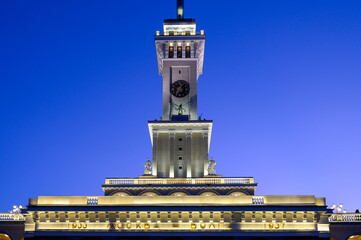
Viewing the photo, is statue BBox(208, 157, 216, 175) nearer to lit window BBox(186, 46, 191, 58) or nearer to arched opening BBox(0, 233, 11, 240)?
lit window BBox(186, 46, 191, 58)

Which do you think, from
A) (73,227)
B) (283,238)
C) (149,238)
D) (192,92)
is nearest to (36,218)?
(73,227)

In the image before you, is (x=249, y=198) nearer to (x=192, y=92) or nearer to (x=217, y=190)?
(x=217, y=190)

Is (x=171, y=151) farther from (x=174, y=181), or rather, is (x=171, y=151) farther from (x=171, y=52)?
(x=171, y=52)

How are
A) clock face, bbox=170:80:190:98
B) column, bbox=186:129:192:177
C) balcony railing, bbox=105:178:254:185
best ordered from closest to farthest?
balcony railing, bbox=105:178:254:185
column, bbox=186:129:192:177
clock face, bbox=170:80:190:98

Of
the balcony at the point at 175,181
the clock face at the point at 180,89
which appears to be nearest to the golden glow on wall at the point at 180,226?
the balcony at the point at 175,181

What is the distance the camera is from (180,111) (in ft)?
297

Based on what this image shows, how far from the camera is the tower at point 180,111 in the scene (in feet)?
278

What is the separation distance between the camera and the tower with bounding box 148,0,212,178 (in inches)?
3339

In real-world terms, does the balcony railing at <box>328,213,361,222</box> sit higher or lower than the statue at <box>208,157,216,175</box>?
lower

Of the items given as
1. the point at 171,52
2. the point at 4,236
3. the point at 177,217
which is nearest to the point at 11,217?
the point at 4,236

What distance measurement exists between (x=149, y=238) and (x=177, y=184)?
56.5 ft

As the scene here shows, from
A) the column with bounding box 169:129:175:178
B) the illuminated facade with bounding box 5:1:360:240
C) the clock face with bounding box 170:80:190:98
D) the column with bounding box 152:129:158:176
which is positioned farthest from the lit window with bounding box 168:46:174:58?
the illuminated facade with bounding box 5:1:360:240

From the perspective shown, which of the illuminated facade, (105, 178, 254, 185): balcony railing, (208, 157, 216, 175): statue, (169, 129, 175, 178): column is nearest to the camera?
the illuminated facade

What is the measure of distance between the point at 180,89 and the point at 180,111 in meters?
4.43
